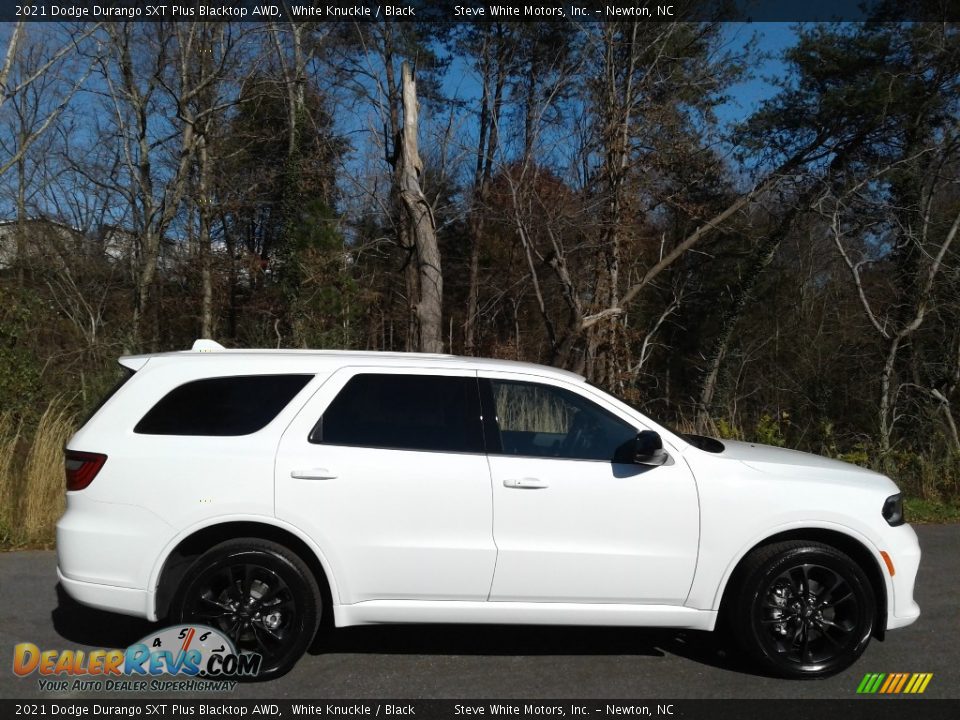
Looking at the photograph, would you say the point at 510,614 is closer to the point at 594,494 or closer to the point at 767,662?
the point at 594,494

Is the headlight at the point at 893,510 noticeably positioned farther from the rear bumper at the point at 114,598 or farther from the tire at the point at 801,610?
the rear bumper at the point at 114,598

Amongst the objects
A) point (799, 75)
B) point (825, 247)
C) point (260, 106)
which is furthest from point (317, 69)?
point (825, 247)

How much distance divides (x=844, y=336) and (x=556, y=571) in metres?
18.5

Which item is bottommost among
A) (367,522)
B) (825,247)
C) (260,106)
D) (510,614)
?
(510,614)

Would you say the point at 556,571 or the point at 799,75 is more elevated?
the point at 799,75

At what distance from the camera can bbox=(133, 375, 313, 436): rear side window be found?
4730mm

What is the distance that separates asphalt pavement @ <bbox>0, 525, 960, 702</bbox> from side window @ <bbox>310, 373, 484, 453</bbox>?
49.4 inches

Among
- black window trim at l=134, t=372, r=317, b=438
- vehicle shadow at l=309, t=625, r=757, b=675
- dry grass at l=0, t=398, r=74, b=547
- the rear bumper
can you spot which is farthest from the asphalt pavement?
dry grass at l=0, t=398, r=74, b=547

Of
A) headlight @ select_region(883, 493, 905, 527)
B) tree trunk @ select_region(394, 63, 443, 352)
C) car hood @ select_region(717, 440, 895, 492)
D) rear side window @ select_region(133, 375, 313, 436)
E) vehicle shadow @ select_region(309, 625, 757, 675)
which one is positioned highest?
tree trunk @ select_region(394, 63, 443, 352)

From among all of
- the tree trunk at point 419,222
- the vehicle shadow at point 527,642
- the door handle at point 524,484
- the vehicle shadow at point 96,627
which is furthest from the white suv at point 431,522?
the tree trunk at point 419,222

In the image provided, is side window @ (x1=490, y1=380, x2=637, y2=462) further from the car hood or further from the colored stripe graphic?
the colored stripe graphic
